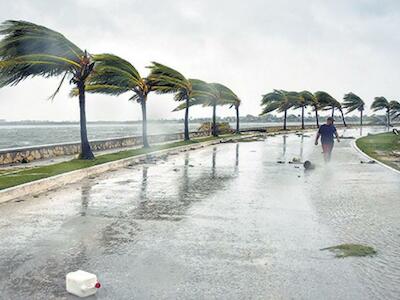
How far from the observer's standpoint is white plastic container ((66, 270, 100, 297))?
155 inches

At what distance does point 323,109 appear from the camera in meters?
76.1

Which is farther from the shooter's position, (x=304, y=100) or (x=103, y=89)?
(x=304, y=100)

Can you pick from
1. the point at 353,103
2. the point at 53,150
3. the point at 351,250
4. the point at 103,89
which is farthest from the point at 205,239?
the point at 353,103

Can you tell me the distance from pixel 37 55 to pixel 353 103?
3048 inches

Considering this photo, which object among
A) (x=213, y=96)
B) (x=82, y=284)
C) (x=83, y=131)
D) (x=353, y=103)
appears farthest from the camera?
(x=353, y=103)

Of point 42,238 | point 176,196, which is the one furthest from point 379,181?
point 42,238

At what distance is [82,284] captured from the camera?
3930 mm

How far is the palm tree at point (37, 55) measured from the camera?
14.2 metres

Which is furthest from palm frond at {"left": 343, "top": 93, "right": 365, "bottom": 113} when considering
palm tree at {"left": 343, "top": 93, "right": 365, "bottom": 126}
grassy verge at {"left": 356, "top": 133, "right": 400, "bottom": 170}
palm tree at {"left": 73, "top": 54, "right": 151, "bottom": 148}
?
palm tree at {"left": 73, "top": 54, "right": 151, "bottom": 148}

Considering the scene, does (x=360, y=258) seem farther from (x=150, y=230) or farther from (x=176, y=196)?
(x=176, y=196)

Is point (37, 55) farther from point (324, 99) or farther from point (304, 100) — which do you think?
point (324, 99)

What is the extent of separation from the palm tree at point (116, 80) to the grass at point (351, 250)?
1527 centimetres

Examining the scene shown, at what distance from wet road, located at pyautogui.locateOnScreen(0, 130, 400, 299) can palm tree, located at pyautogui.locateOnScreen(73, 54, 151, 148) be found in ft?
33.7

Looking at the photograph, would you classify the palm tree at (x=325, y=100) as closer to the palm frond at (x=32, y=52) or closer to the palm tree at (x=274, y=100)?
the palm tree at (x=274, y=100)
